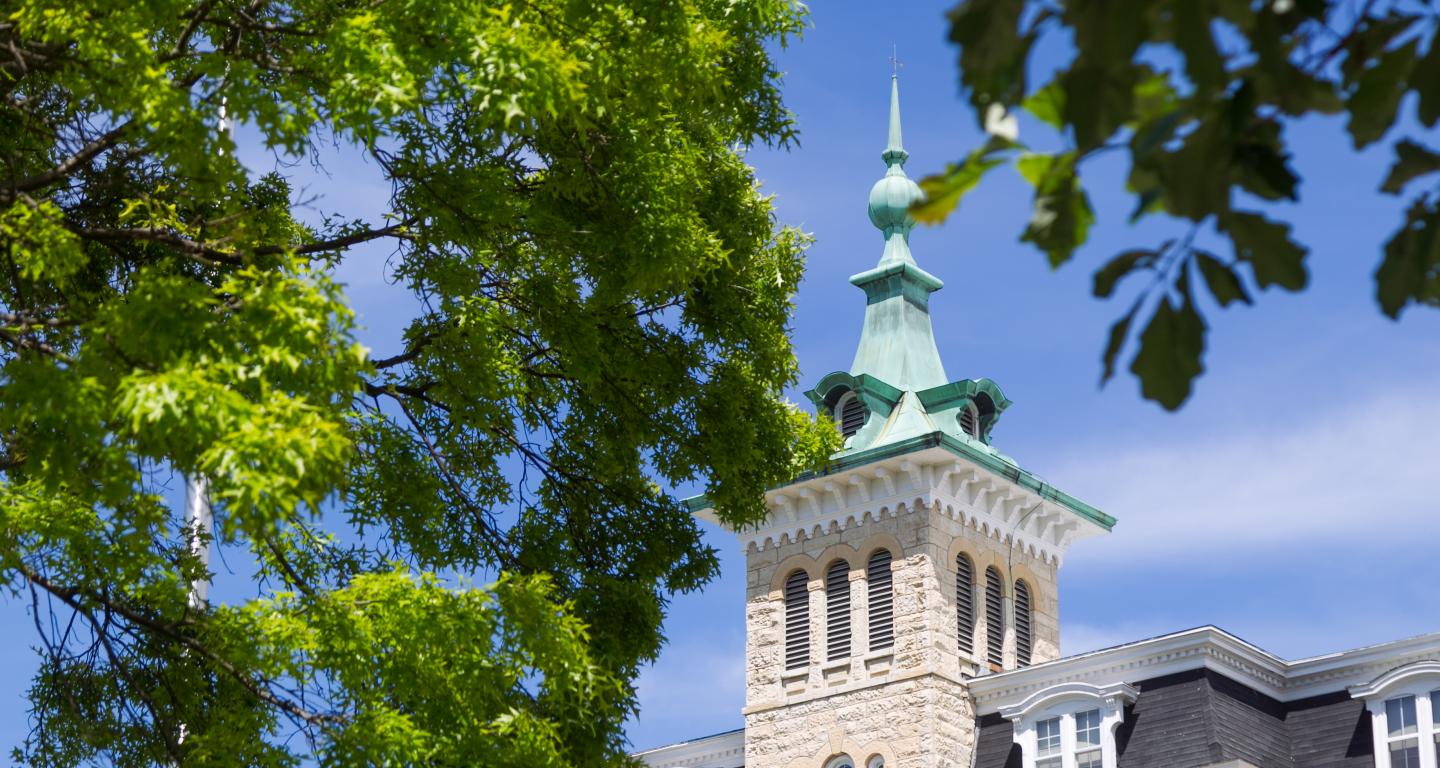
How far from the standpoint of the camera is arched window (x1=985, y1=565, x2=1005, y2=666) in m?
35.2

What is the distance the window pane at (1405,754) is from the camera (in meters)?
27.1

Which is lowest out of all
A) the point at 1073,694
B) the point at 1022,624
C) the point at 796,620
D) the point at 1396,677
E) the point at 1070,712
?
the point at 1396,677

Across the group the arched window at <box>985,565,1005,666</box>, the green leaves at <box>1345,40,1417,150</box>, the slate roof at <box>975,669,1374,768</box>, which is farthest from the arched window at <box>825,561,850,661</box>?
the green leaves at <box>1345,40,1417,150</box>

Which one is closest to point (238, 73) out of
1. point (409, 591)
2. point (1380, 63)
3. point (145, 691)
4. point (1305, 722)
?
point (409, 591)

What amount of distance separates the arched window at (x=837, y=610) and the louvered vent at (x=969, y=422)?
345cm

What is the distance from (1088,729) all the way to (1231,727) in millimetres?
2374

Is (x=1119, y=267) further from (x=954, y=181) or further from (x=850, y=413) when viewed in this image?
(x=850, y=413)

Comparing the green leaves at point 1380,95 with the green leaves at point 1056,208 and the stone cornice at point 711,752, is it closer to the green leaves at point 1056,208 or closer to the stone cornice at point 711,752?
the green leaves at point 1056,208

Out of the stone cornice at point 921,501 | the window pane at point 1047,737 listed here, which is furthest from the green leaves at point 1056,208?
the stone cornice at point 921,501

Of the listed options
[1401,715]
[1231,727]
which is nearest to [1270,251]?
[1401,715]

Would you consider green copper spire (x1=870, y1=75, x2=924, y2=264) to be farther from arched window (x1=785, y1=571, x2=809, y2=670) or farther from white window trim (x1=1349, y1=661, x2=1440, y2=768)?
white window trim (x1=1349, y1=661, x2=1440, y2=768)

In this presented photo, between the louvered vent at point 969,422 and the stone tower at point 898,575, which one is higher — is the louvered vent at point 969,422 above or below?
above

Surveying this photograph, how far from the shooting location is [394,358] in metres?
13.3

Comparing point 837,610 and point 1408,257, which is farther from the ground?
point 837,610
